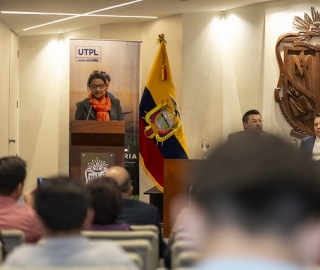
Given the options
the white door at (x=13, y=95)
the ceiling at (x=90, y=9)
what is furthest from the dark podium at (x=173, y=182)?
the white door at (x=13, y=95)

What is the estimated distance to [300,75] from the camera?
8.87m

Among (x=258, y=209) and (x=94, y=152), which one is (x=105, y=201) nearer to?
(x=258, y=209)

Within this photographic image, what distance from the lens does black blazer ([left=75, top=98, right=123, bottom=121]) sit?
8547 mm

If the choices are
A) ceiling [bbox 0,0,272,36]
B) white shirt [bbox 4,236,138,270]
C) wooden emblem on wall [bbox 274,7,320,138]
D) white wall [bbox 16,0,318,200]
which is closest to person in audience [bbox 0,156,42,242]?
white shirt [bbox 4,236,138,270]

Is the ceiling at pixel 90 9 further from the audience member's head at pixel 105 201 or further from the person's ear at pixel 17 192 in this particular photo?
the audience member's head at pixel 105 201

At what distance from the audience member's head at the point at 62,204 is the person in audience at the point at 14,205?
0.95 metres

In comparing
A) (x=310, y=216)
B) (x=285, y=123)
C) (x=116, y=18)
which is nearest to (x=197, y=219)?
(x=310, y=216)

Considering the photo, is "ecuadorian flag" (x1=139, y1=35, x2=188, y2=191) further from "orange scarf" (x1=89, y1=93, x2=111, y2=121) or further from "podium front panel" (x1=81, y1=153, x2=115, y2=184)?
"podium front panel" (x1=81, y1=153, x2=115, y2=184)

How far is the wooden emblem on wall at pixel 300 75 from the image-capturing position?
8.74 metres

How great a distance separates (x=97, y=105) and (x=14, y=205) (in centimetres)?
529

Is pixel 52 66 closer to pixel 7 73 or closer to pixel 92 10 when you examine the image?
pixel 7 73

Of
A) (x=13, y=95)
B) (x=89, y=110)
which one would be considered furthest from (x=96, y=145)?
(x=13, y=95)

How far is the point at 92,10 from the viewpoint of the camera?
9.43 meters

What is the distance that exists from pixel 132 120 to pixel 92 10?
6.07 feet
